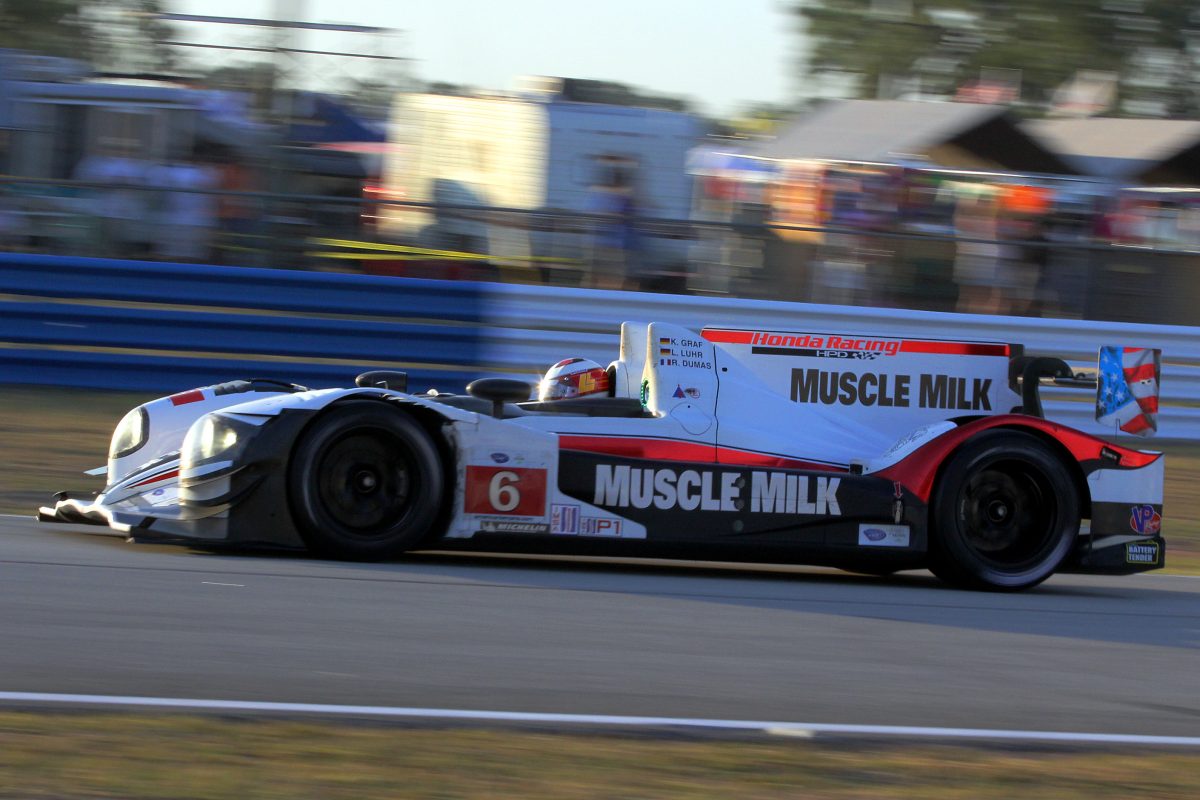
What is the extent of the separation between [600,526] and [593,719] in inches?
78.2

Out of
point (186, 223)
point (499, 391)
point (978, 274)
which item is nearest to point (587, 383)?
point (499, 391)

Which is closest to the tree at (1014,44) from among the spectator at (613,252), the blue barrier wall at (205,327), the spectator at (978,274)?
the spectator at (978,274)

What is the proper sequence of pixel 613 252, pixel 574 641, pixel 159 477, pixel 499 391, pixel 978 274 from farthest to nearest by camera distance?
1. pixel 978 274
2. pixel 613 252
3. pixel 499 391
4. pixel 159 477
5. pixel 574 641

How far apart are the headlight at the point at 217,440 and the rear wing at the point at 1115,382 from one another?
3.27 meters

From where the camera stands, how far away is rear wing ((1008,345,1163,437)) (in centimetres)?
651

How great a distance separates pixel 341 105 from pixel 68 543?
1110cm

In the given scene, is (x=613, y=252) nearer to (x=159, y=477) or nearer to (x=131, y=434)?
(x=131, y=434)

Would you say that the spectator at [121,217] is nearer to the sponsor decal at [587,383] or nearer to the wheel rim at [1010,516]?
the sponsor decal at [587,383]

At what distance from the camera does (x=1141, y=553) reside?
645cm

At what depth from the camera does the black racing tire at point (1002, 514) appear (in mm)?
6242

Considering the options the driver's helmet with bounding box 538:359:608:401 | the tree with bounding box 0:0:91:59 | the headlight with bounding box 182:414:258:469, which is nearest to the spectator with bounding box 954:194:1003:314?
the driver's helmet with bounding box 538:359:608:401

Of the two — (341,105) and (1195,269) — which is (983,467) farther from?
(341,105)

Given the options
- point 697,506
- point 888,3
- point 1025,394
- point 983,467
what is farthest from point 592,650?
point 888,3

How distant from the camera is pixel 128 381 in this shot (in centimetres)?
1073
